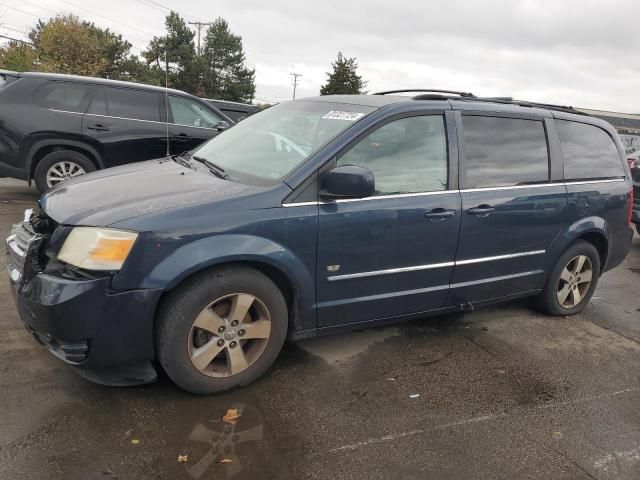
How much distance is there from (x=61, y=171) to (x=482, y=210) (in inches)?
220

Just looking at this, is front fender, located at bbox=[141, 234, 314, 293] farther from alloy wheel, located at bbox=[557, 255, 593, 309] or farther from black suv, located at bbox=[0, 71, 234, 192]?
black suv, located at bbox=[0, 71, 234, 192]

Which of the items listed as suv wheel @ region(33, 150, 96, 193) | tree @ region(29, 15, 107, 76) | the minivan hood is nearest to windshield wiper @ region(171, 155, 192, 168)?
the minivan hood

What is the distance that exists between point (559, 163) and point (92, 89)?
592cm

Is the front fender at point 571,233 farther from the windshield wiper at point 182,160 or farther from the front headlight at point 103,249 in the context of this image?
the front headlight at point 103,249

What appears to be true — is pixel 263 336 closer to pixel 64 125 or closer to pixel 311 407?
pixel 311 407

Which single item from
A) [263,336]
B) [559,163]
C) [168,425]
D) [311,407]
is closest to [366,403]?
[311,407]

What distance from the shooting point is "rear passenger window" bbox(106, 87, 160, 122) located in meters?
7.15

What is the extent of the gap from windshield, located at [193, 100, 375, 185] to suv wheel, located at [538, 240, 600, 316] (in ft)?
7.43

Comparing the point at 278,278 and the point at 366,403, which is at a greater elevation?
the point at 278,278

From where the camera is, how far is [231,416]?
2727mm

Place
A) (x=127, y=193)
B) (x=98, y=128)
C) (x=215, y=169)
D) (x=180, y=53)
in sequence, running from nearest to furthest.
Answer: (x=127, y=193)
(x=215, y=169)
(x=98, y=128)
(x=180, y=53)

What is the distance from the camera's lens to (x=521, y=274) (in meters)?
4.07

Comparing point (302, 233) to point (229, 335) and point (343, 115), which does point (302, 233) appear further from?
point (343, 115)

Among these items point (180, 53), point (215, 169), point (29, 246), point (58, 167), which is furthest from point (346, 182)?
point (180, 53)
